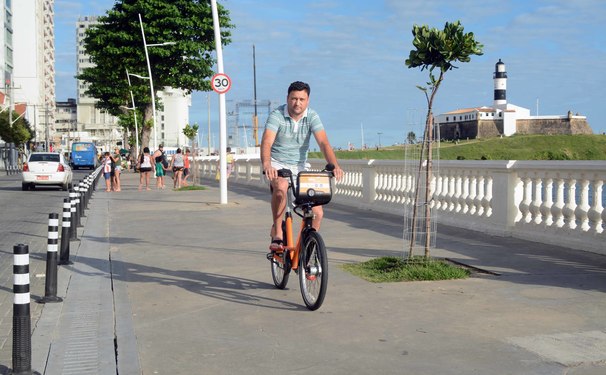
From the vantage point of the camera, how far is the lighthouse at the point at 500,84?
13762 cm

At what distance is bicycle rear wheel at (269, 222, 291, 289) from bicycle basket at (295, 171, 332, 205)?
1.88ft

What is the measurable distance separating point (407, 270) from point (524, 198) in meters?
4.24

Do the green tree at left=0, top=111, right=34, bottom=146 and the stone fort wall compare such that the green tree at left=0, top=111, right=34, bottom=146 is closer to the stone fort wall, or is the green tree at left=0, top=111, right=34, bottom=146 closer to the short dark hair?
the stone fort wall

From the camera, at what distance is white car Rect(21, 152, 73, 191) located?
30250mm

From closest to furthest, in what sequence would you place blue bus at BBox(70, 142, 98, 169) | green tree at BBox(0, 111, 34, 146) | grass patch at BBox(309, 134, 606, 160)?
blue bus at BBox(70, 142, 98, 169) → green tree at BBox(0, 111, 34, 146) → grass patch at BBox(309, 134, 606, 160)

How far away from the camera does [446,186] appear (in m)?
14.2

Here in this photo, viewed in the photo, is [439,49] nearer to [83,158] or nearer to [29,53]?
[83,158]

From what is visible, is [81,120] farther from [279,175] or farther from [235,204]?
[279,175]

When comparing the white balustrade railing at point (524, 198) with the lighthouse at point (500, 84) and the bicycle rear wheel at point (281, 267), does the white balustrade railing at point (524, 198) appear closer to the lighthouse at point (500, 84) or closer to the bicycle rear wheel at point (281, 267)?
the bicycle rear wheel at point (281, 267)

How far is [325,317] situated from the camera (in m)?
6.40

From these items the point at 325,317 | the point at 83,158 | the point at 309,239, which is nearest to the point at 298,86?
the point at 309,239

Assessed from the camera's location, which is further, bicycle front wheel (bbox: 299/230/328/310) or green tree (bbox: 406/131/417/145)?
green tree (bbox: 406/131/417/145)

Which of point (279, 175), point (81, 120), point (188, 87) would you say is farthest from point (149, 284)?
point (81, 120)

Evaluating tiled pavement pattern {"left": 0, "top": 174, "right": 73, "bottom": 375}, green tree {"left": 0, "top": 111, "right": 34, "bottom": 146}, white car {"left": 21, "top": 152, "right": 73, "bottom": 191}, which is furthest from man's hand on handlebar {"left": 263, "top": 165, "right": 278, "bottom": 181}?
green tree {"left": 0, "top": 111, "right": 34, "bottom": 146}
